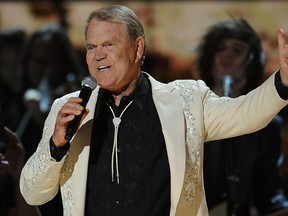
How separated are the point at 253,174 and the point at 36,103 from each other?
1.05 meters

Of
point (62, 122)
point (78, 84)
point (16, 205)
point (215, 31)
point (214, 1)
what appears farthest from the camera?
point (214, 1)

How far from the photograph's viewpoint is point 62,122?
78.7 inches

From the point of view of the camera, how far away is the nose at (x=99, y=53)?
2188mm

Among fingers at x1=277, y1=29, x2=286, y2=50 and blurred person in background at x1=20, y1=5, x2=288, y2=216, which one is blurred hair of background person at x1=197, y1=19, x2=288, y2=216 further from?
fingers at x1=277, y1=29, x2=286, y2=50

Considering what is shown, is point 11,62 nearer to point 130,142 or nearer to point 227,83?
point 227,83

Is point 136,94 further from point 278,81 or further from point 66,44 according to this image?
point 66,44

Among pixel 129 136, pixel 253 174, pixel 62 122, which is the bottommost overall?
pixel 253 174

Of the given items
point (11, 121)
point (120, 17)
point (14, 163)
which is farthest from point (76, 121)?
point (11, 121)

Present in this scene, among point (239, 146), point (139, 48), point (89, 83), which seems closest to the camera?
point (89, 83)

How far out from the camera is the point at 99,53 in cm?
219

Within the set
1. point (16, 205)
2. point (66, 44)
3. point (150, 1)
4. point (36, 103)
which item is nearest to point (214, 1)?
point (150, 1)

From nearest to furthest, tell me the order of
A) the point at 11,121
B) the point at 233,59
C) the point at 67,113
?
the point at 67,113 → the point at 233,59 → the point at 11,121

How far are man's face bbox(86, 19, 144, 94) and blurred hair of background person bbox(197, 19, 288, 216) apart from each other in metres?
0.91

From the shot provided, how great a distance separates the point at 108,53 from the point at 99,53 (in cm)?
3
